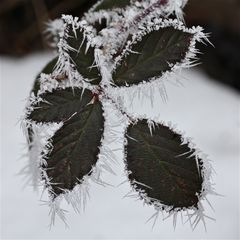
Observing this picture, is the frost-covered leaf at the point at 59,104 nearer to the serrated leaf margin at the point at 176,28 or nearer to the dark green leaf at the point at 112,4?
the serrated leaf margin at the point at 176,28

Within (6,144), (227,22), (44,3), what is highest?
(44,3)

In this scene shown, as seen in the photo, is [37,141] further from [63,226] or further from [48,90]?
[63,226]

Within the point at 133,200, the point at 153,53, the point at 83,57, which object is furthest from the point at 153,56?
the point at 133,200

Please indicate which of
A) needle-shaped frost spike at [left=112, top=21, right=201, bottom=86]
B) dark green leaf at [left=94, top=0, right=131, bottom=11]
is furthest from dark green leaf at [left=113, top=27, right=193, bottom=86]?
dark green leaf at [left=94, top=0, right=131, bottom=11]

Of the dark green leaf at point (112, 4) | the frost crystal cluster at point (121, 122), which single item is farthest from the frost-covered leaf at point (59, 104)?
the dark green leaf at point (112, 4)

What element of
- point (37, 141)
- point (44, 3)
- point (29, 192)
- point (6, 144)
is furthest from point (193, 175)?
point (44, 3)

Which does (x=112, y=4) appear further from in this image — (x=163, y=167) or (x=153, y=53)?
(x=163, y=167)
